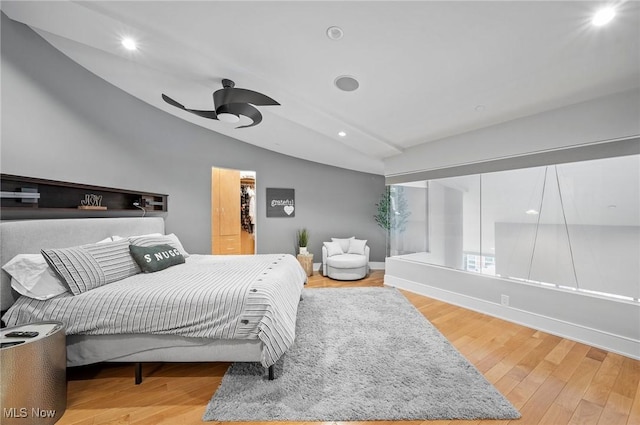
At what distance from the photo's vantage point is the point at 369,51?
1.88 meters

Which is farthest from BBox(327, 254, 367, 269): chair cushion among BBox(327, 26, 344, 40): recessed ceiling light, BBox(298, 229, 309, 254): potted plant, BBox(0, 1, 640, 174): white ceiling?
BBox(327, 26, 344, 40): recessed ceiling light

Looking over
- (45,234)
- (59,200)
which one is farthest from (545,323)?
(59,200)

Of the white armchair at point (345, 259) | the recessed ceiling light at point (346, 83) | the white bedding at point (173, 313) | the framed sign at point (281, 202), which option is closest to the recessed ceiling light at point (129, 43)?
the recessed ceiling light at point (346, 83)

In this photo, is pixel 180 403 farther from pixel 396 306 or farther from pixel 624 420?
pixel 624 420

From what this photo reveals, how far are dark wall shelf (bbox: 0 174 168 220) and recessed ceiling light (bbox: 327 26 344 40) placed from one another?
98.0 inches

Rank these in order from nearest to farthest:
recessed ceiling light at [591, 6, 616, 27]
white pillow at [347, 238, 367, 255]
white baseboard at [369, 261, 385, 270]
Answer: recessed ceiling light at [591, 6, 616, 27] < white pillow at [347, 238, 367, 255] < white baseboard at [369, 261, 385, 270]

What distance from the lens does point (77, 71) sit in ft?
8.27

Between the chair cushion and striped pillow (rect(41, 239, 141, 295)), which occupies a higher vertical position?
striped pillow (rect(41, 239, 141, 295))

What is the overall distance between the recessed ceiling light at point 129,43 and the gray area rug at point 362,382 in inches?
111

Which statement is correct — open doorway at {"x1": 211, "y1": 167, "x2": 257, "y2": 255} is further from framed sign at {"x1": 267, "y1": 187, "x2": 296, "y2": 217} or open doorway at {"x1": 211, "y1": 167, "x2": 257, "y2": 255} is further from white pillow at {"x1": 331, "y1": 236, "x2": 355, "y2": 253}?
white pillow at {"x1": 331, "y1": 236, "x2": 355, "y2": 253}

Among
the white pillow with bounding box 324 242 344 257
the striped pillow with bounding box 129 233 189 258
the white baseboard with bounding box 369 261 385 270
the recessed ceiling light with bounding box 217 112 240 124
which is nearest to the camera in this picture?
the recessed ceiling light with bounding box 217 112 240 124

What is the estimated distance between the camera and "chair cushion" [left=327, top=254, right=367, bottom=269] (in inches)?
184

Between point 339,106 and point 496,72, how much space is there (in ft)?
4.76

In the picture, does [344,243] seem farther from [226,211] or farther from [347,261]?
[226,211]
